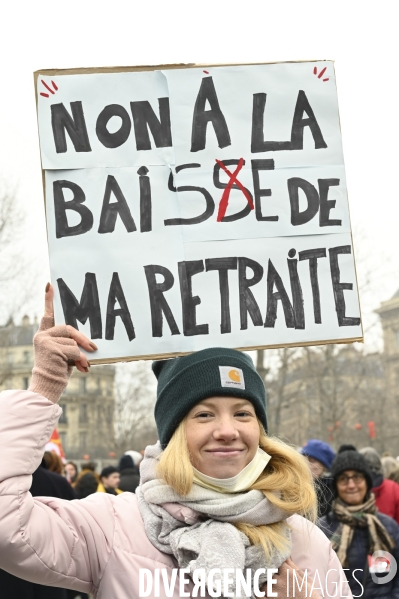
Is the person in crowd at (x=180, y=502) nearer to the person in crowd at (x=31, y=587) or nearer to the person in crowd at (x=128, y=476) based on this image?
the person in crowd at (x=31, y=587)

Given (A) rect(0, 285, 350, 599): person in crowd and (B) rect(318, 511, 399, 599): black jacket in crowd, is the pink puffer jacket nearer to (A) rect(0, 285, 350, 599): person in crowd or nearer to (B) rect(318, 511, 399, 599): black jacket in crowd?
(A) rect(0, 285, 350, 599): person in crowd

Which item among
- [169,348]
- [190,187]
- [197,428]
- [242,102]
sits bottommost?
[197,428]

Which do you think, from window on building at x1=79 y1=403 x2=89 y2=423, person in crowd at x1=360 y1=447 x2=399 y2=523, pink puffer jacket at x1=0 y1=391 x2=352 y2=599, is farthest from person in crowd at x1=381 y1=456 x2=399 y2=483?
window on building at x1=79 y1=403 x2=89 y2=423

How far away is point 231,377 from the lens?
10.0ft

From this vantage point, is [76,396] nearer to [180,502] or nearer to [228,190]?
[228,190]

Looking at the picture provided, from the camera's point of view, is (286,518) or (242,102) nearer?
(286,518)

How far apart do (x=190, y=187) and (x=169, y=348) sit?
588mm

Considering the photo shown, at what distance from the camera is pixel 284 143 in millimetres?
3414

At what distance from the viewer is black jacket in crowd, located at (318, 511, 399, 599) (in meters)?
5.52

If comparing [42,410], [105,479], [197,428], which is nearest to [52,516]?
[42,410]

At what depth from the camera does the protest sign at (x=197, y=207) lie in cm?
326

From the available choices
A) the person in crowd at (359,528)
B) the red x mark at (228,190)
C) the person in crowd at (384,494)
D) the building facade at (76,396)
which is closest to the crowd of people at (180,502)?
the red x mark at (228,190)

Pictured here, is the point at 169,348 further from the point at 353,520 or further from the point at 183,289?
the point at 353,520

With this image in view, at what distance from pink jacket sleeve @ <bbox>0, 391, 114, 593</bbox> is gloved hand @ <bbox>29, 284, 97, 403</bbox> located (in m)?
0.05
